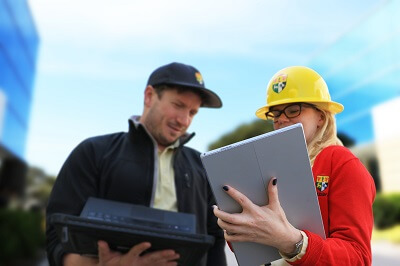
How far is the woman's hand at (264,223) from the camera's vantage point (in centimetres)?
140

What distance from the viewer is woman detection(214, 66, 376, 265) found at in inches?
55.3

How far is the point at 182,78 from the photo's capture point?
2.82 m

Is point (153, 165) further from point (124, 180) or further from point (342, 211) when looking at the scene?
point (342, 211)

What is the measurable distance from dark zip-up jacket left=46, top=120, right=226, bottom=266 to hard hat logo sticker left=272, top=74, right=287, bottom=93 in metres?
1.08

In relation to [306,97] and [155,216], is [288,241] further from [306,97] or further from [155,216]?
[155,216]

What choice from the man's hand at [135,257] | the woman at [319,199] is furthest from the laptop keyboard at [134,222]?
the woman at [319,199]

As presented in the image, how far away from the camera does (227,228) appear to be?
1456mm

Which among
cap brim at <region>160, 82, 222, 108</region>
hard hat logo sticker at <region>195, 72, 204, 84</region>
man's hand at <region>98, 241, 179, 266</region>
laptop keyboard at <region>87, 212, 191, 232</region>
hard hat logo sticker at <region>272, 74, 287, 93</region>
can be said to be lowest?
man's hand at <region>98, 241, 179, 266</region>

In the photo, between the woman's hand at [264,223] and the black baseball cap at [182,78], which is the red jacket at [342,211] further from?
the black baseball cap at [182,78]

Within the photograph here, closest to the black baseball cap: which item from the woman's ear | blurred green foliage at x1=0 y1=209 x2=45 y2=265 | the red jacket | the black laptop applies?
the black laptop

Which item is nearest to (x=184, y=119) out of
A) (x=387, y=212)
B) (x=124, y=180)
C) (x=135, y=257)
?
(x=124, y=180)

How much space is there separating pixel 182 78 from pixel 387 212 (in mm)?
18566

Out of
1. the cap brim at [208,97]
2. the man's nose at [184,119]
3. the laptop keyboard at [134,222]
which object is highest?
the cap brim at [208,97]

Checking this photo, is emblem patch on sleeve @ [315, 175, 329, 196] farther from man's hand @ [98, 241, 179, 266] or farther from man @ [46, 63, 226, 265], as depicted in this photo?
man @ [46, 63, 226, 265]
